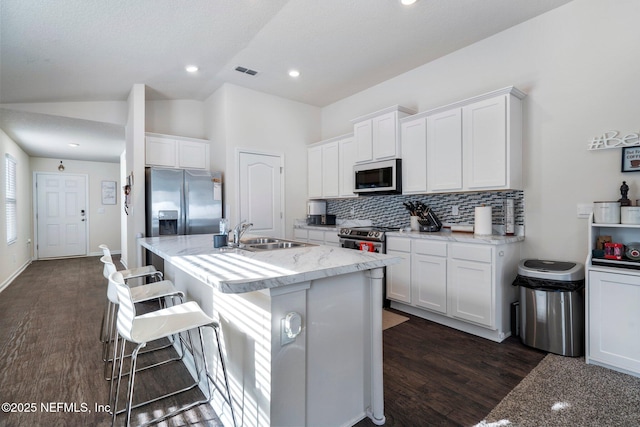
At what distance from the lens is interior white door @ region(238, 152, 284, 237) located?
4.59m

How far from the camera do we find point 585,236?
2.69 meters

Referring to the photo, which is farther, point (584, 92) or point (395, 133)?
point (395, 133)

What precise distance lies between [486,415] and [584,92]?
2705 millimetres

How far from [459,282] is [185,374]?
8.06ft

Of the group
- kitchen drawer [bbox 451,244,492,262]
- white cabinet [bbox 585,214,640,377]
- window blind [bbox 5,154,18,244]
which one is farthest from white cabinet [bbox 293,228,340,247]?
window blind [bbox 5,154,18,244]

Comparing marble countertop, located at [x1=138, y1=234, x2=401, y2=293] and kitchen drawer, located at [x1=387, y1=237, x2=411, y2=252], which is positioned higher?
marble countertop, located at [x1=138, y1=234, x2=401, y2=293]

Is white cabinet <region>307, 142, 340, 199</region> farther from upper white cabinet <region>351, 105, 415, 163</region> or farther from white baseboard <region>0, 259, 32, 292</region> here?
white baseboard <region>0, 259, 32, 292</region>

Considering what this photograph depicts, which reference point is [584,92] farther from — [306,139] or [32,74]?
[32,74]

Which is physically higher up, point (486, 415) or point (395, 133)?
point (395, 133)

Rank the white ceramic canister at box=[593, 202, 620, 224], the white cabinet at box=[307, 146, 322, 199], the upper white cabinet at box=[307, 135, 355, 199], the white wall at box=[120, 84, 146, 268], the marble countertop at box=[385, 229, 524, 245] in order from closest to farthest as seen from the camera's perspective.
Result: 1. the white ceramic canister at box=[593, 202, 620, 224]
2. the marble countertop at box=[385, 229, 524, 245]
3. the white wall at box=[120, 84, 146, 268]
4. the upper white cabinet at box=[307, 135, 355, 199]
5. the white cabinet at box=[307, 146, 322, 199]

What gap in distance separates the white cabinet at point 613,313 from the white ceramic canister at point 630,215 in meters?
0.06

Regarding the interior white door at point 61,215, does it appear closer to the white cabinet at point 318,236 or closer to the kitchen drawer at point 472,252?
the white cabinet at point 318,236

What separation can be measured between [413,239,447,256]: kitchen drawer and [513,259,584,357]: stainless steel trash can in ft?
2.25

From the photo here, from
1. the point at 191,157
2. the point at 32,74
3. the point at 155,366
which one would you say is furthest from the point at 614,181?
the point at 32,74
